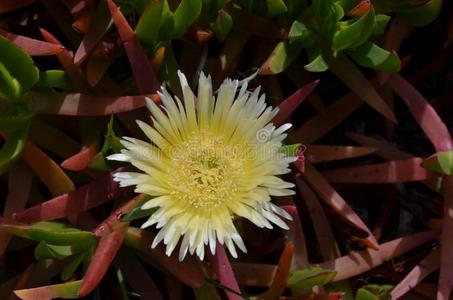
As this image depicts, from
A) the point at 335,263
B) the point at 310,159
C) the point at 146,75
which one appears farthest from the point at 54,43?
the point at 335,263

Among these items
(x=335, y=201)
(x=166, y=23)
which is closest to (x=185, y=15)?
(x=166, y=23)

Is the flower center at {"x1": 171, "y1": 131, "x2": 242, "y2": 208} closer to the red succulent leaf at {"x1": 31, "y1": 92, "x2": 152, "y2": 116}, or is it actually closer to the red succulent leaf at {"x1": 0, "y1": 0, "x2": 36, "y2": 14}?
the red succulent leaf at {"x1": 31, "y1": 92, "x2": 152, "y2": 116}

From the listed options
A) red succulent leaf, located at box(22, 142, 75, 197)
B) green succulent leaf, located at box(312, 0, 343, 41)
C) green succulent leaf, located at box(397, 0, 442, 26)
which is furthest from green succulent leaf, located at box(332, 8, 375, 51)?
red succulent leaf, located at box(22, 142, 75, 197)

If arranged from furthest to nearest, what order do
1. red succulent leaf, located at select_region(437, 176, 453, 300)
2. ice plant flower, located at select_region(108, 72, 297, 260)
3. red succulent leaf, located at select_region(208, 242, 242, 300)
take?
red succulent leaf, located at select_region(437, 176, 453, 300) → red succulent leaf, located at select_region(208, 242, 242, 300) → ice plant flower, located at select_region(108, 72, 297, 260)

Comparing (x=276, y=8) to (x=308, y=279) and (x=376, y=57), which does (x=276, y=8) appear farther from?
(x=308, y=279)

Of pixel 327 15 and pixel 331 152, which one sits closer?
pixel 327 15

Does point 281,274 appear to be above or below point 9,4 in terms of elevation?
below
